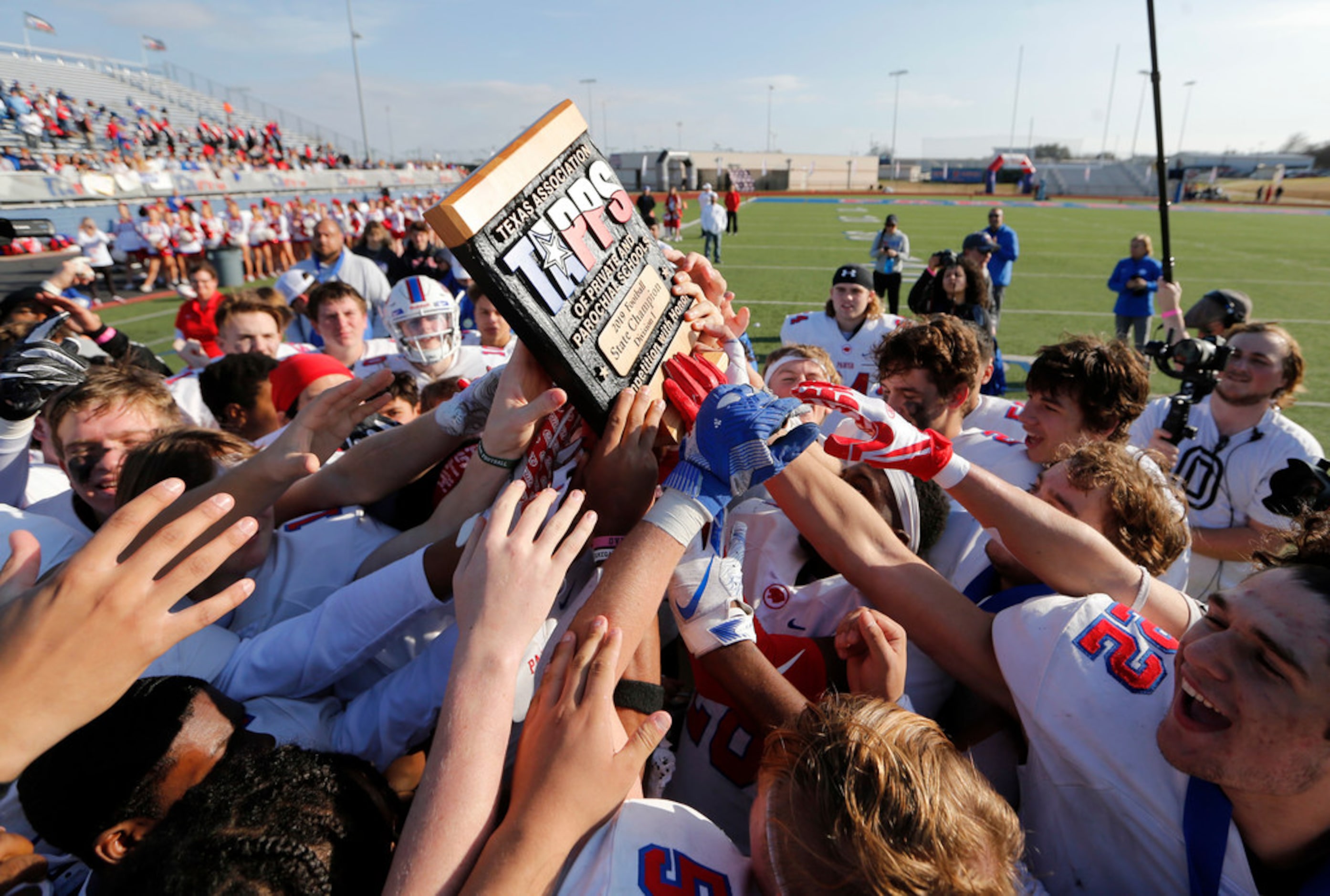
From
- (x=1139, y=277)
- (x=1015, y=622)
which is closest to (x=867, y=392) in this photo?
(x=1015, y=622)

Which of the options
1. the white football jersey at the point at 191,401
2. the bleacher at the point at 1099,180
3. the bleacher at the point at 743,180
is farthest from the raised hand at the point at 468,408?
the bleacher at the point at 1099,180

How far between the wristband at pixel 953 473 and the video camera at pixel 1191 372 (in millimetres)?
2353

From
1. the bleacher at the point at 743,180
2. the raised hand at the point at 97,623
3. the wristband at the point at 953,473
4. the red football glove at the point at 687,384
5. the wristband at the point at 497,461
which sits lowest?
the wristband at the point at 953,473

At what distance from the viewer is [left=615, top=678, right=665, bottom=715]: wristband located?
55.9 inches

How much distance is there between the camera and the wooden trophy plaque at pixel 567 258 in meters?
1.26

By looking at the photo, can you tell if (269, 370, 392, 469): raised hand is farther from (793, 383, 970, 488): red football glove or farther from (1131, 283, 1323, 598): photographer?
(1131, 283, 1323, 598): photographer

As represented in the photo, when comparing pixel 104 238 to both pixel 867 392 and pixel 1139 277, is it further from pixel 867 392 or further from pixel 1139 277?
pixel 1139 277

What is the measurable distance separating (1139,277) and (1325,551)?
30.7 feet

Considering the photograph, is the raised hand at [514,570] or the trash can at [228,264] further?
the trash can at [228,264]

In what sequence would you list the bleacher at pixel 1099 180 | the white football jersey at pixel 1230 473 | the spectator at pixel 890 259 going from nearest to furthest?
1. the white football jersey at pixel 1230 473
2. the spectator at pixel 890 259
3. the bleacher at pixel 1099 180

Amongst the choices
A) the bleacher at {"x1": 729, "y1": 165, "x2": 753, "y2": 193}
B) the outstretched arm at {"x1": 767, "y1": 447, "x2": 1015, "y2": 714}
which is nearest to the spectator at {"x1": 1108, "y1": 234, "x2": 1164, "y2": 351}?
the outstretched arm at {"x1": 767, "y1": 447, "x2": 1015, "y2": 714}

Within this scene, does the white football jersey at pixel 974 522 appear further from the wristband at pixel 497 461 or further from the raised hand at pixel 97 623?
the raised hand at pixel 97 623

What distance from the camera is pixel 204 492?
1686 millimetres

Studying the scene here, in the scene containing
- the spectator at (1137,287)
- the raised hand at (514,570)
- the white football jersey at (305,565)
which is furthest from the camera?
the spectator at (1137,287)
